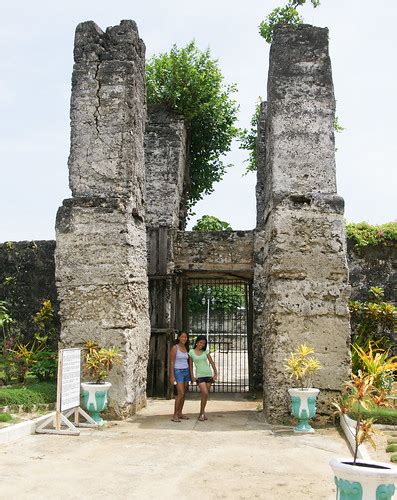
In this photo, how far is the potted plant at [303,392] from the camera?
7.20m

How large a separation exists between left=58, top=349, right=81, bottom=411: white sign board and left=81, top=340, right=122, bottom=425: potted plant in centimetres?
24

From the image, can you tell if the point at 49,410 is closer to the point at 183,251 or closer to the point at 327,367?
the point at 327,367

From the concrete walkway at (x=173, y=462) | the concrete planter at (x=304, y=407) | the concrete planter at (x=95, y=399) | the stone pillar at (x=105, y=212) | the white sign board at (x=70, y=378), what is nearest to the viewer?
the concrete walkway at (x=173, y=462)

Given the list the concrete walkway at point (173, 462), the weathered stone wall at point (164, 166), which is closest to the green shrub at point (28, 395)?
the concrete walkway at point (173, 462)

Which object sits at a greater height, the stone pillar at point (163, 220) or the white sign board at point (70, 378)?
the stone pillar at point (163, 220)

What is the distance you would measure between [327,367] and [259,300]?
3.48m

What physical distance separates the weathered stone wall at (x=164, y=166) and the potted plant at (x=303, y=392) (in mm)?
5015

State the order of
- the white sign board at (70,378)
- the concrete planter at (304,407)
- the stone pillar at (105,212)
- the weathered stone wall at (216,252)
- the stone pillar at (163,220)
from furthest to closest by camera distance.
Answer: the weathered stone wall at (216,252), the stone pillar at (163,220), the stone pillar at (105,212), the concrete planter at (304,407), the white sign board at (70,378)

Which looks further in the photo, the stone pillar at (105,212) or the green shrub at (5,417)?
the stone pillar at (105,212)

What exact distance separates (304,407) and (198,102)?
869 centimetres

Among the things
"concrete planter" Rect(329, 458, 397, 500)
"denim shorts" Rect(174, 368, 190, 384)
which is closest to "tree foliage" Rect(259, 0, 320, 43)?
"denim shorts" Rect(174, 368, 190, 384)

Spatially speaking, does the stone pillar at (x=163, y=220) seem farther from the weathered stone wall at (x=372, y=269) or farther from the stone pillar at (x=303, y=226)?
the weathered stone wall at (x=372, y=269)

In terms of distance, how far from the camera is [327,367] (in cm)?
770

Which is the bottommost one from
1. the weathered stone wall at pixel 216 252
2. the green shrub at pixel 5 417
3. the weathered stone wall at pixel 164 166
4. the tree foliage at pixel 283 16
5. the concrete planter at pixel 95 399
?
the green shrub at pixel 5 417
